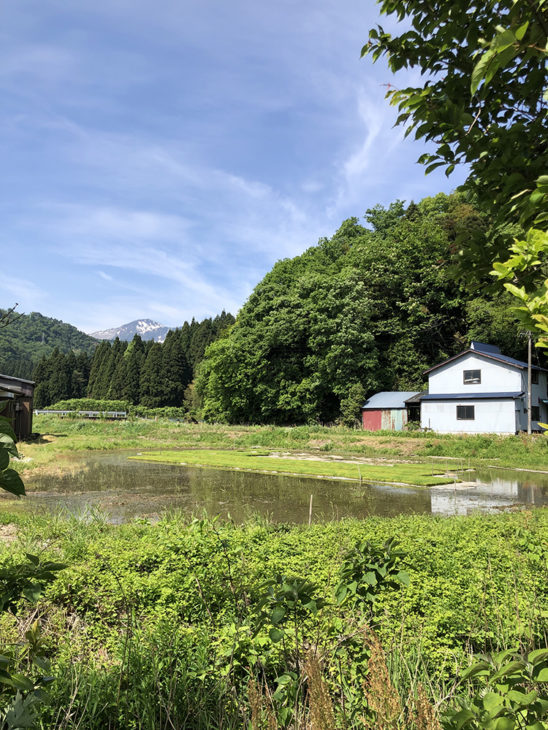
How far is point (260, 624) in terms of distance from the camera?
2.34 metres

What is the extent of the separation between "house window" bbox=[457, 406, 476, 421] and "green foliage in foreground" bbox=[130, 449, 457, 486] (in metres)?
12.6

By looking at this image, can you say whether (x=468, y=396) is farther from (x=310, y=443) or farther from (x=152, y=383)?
(x=152, y=383)

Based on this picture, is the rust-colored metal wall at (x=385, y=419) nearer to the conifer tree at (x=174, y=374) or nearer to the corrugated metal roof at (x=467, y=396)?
the corrugated metal roof at (x=467, y=396)

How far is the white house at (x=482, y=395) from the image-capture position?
30.6 metres

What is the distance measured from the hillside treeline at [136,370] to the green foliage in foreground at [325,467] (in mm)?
41948

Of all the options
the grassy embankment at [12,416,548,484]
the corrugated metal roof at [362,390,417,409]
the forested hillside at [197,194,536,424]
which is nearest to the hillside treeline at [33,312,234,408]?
the forested hillside at [197,194,536,424]

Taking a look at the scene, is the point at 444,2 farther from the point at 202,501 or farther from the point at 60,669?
the point at 202,501

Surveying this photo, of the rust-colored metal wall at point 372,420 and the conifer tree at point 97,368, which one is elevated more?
Result: the conifer tree at point 97,368

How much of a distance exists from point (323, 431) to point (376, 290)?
53.7ft

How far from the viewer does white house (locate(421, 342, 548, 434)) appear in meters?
30.6

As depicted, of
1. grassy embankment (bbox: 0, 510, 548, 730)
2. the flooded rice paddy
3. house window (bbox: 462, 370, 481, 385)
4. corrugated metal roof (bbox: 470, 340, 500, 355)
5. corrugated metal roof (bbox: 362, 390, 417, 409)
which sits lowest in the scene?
the flooded rice paddy

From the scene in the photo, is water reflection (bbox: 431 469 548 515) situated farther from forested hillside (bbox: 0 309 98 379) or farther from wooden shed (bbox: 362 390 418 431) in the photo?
forested hillside (bbox: 0 309 98 379)

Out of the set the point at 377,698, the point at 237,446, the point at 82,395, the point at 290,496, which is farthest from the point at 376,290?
the point at 82,395

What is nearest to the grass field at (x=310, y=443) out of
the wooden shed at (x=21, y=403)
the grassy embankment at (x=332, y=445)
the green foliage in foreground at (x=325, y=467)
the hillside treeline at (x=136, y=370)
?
the grassy embankment at (x=332, y=445)
